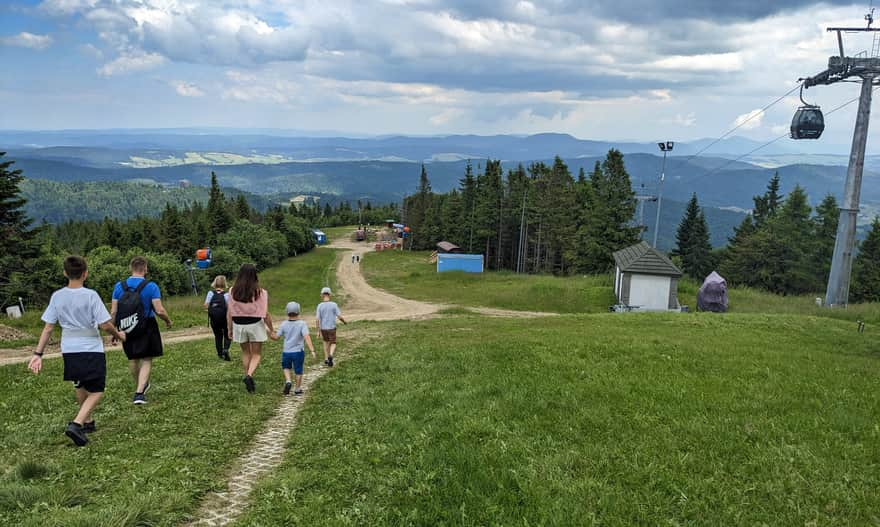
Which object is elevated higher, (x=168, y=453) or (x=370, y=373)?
(x=168, y=453)

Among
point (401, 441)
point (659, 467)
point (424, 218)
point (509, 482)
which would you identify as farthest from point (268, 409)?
point (424, 218)

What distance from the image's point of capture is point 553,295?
42.6 meters

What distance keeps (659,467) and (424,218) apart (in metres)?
90.0

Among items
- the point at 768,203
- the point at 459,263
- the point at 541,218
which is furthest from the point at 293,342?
the point at 768,203

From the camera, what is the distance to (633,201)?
5528cm

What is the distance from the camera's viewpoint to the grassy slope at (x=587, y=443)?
5992 millimetres

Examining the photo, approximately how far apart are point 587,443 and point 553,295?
35.5 meters

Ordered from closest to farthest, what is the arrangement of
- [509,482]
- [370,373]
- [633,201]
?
1. [509,482]
2. [370,373]
3. [633,201]

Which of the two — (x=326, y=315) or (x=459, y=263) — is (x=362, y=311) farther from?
(x=459, y=263)

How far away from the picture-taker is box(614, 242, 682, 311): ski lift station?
36.6 meters

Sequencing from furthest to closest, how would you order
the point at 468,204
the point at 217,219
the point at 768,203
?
the point at 768,203
the point at 468,204
the point at 217,219

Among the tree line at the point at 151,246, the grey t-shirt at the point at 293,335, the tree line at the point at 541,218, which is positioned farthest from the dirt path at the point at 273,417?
the tree line at the point at 151,246

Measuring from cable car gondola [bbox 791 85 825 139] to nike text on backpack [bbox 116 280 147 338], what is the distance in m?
36.7

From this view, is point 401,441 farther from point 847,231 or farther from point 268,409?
point 847,231
